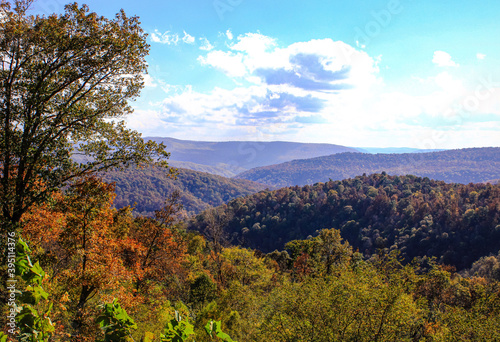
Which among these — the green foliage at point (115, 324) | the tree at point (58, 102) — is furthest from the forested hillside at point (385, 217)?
the green foliage at point (115, 324)

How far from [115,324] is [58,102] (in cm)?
921

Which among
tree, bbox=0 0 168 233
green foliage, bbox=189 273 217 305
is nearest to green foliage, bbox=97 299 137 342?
tree, bbox=0 0 168 233

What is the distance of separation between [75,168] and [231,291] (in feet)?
55.1

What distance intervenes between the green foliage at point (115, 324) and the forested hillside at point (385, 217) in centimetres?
8394

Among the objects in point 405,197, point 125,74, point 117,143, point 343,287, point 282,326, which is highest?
point 125,74

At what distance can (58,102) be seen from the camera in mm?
9484

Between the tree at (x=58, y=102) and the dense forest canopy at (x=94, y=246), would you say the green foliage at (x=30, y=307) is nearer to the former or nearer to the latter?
the dense forest canopy at (x=94, y=246)

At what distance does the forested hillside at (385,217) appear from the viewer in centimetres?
10669

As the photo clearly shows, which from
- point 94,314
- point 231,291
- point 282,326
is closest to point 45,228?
point 94,314

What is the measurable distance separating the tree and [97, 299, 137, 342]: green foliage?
745 cm

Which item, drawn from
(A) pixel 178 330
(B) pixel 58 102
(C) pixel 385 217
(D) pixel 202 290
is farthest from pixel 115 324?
(C) pixel 385 217

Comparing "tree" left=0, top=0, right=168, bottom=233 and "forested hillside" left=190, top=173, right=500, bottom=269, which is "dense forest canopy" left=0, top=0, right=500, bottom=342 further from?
"forested hillside" left=190, top=173, right=500, bottom=269

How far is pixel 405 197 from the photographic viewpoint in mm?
152625

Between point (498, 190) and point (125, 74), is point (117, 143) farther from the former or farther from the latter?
point (498, 190)
